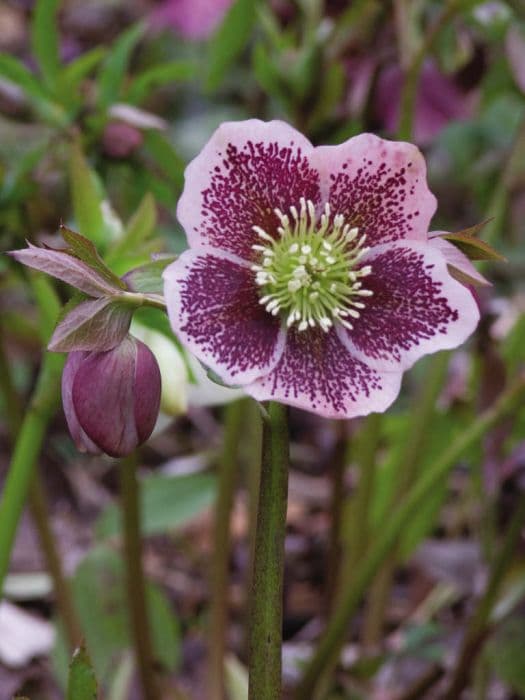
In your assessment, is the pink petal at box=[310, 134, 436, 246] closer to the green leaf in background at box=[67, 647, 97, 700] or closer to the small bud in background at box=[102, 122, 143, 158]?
the green leaf in background at box=[67, 647, 97, 700]

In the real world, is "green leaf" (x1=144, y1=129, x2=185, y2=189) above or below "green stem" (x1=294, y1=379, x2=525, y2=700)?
above

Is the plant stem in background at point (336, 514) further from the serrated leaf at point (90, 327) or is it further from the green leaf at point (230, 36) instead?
the serrated leaf at point (90, 327)

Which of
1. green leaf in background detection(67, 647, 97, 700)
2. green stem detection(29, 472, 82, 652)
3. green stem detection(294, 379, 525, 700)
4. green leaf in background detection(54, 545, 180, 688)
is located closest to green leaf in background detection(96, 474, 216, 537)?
green leaf in background detection(54, 545, 180, 688)

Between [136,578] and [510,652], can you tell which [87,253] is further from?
[510,652]

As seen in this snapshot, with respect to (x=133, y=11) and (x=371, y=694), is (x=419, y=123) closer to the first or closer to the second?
(x=371, y=694)

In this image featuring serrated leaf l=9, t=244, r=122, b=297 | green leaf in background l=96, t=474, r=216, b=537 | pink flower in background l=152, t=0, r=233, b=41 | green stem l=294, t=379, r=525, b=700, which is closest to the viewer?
serrated leaf l=9, t=244, r=122, b=297

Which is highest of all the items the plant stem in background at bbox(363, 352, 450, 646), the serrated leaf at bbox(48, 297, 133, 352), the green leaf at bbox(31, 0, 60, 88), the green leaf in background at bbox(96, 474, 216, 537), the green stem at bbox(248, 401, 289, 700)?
the green leaf at bbox(31, 0, 60, 88)

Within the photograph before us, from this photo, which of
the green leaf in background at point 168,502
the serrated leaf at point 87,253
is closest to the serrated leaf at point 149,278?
the serrated leaf at point 87,253
